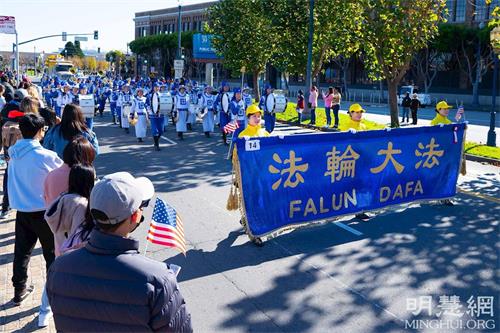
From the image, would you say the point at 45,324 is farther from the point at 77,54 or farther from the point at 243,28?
the point at 77,54

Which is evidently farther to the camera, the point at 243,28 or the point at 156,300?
the point at 243,28

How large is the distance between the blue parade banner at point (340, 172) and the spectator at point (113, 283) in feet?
14.7

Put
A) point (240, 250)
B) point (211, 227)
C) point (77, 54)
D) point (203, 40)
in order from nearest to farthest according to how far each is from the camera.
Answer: point (240, 250), point (211, 227), point (203, 40), point (77, 54)

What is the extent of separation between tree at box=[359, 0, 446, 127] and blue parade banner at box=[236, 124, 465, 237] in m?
10.1

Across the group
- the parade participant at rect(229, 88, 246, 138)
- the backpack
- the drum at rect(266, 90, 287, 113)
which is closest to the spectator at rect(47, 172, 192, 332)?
the backpack

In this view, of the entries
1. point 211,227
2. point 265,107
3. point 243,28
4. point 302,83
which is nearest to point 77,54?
point 302,83

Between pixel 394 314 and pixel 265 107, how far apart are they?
1405 centimetres

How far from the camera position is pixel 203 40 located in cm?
4662

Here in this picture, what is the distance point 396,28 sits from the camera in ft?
60.6

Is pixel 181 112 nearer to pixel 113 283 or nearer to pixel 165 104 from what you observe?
pixel 165 104

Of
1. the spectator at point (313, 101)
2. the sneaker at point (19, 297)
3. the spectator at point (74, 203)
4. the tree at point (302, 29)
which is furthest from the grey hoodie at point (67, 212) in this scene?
the tree at point (302, 29)

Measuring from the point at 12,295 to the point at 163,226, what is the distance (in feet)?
7.72

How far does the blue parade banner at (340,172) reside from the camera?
7121 millimetres

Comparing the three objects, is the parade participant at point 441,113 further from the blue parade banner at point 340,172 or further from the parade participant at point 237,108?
the parade participant at point 237,108
